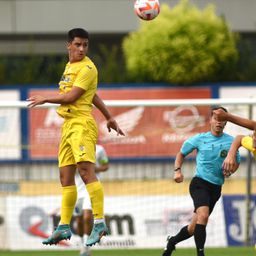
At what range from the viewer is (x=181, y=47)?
1005 inches

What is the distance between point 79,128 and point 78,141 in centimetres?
16

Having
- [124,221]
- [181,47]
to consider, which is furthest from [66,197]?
[181,47]

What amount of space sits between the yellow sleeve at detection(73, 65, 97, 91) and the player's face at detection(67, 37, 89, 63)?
0.15 metres

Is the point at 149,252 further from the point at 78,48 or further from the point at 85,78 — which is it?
the point at 78,48

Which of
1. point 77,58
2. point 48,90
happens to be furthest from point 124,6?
point 77,58

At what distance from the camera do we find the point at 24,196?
63.8 feet

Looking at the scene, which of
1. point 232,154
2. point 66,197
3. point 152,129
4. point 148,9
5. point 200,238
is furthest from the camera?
point 152,129

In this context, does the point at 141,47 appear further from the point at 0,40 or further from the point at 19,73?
the point at 0,40

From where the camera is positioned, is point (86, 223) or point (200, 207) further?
point (86, 223)

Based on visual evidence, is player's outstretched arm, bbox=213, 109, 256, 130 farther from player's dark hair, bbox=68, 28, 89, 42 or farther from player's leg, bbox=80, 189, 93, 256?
player's leg, bbox=80, 189, 93, 256

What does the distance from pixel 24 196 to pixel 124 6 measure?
35.7 ft

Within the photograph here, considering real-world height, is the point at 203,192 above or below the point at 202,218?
above

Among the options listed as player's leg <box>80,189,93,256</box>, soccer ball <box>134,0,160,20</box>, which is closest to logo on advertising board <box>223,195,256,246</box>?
player's leg <box>80,189,93,256</box>

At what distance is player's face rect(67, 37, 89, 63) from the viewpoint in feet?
38.9
